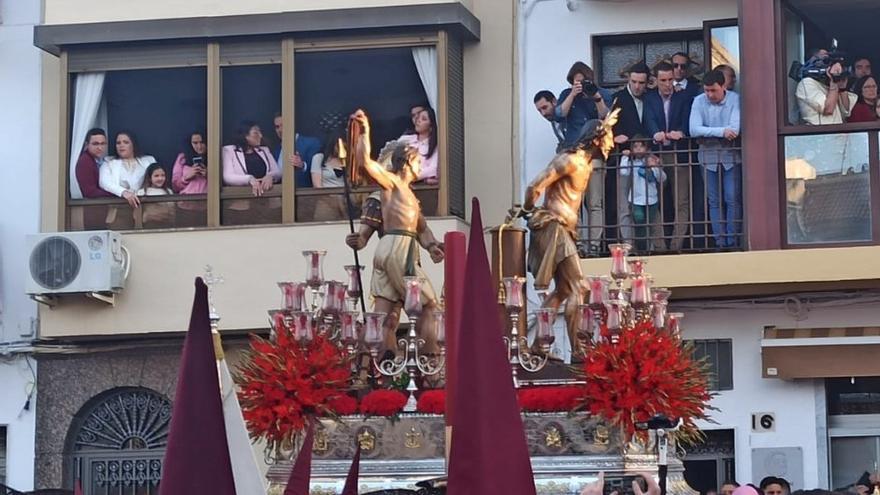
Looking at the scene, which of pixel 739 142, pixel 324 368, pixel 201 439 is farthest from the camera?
pixel 739 142

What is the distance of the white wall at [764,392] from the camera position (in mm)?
17297

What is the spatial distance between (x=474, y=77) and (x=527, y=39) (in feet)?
1.87

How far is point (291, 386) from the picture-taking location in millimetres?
12555

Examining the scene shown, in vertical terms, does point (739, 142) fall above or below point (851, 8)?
below

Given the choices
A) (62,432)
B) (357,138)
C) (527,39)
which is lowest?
(62,432)

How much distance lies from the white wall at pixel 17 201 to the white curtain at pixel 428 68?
3.54m

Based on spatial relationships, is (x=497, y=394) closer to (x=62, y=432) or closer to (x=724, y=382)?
(x=724, y=382)

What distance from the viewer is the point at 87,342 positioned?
18.8 m

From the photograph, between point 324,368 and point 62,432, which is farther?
point 62,432

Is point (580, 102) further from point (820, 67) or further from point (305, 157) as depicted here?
point (305, 157)

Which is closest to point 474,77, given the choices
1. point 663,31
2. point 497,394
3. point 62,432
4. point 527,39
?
point 527,39

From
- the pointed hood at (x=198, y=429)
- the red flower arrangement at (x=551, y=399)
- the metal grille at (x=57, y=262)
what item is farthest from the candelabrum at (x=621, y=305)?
the metal grille at (x=57, y=262)

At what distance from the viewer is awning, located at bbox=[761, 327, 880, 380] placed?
1695 cm

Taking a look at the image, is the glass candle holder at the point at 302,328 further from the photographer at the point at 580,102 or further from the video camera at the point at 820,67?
the video camera at the point at 820,67
